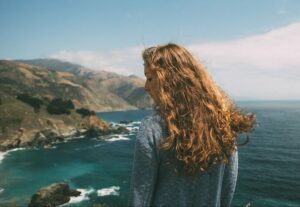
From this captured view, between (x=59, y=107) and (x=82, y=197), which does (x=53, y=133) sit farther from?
(x=82, y=197)

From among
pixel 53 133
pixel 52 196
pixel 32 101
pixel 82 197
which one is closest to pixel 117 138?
pixel 53 133

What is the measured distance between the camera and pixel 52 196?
38.6m

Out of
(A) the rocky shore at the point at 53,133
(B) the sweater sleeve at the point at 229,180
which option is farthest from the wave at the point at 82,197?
(B) the sweater sleeve at the point at 229,180

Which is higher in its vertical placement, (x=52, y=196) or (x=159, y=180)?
(x=159, y=180)

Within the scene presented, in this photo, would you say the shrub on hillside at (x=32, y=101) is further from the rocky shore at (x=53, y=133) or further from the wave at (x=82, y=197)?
the wave at (x=82, y=197)

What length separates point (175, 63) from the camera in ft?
9.44

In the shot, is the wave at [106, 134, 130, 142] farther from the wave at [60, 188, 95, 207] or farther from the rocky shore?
the wave at [60, 188, 95, 207]

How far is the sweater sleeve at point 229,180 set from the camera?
10.1 ft

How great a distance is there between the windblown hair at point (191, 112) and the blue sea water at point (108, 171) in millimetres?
36683

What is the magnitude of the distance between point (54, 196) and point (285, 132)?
79.7 meters

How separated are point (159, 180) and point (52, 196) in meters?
39.1

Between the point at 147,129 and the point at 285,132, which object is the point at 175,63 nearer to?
the point at 147,129

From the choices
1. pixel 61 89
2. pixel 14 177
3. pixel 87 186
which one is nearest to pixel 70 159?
pixel 14 177

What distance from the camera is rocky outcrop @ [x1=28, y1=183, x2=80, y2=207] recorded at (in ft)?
121
